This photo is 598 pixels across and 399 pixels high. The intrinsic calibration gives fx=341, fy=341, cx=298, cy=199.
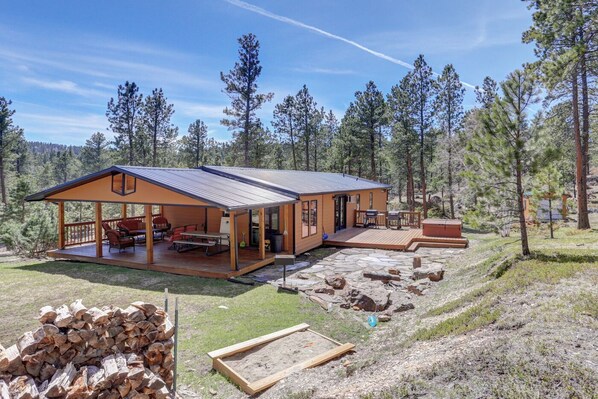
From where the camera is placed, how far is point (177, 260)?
10.8 meters

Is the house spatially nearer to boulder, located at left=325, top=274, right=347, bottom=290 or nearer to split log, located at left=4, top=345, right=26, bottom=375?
boulder, located at left=325, top=274, right=347, bottom=290

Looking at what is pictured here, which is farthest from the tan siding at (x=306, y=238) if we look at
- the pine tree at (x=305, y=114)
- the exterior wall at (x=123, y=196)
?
the pine tree at (x=305, y=114)

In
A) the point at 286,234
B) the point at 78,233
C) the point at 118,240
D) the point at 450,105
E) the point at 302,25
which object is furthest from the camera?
the point at 450,105

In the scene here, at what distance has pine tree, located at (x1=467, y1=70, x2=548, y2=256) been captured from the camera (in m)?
7.47

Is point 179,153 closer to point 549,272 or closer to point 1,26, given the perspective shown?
point 1,26

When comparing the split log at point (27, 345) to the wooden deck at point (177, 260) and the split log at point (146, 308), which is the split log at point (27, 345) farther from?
the wooden deck at point (177, 260)

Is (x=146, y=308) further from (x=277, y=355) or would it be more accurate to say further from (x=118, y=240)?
(x=118, y=240)

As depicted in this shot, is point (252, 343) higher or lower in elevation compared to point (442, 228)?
lower

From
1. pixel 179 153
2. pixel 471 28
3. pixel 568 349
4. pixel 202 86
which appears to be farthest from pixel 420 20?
pixel 179 153

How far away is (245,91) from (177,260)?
668 inches

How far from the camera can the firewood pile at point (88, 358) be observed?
11.2ft

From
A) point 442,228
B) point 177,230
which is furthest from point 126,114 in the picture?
point 442,228

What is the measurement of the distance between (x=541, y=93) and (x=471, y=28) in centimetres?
596

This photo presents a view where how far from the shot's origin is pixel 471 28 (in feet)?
39.8
